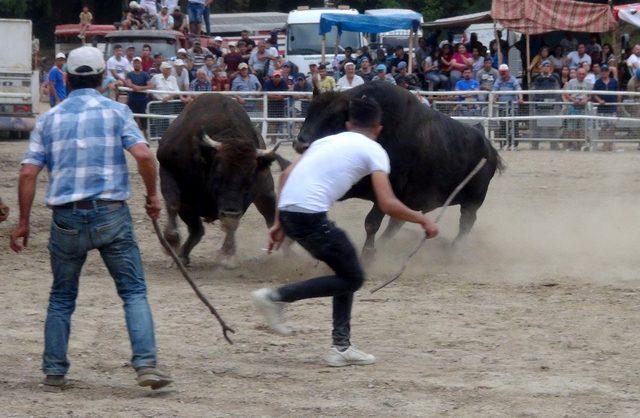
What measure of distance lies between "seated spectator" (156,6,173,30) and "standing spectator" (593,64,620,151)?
11.8m

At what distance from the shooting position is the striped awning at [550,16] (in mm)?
23812

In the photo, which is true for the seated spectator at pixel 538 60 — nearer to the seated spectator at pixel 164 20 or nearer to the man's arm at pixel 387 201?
the seated spectator at pixel 164 20

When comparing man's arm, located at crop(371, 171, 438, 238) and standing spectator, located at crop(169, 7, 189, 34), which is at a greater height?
standing spectator, located at crop(169, 7, 189, 34)

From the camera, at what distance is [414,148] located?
446 inches

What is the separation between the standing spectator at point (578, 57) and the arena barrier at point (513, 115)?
10.4 feet

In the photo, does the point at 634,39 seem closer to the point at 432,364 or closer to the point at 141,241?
the point at 141,241

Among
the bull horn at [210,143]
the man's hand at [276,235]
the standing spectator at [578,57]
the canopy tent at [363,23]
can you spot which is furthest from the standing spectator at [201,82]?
the man's hand at [276,235]

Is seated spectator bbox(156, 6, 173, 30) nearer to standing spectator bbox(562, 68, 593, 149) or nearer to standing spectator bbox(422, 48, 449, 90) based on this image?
standing spectator bbox(422, 48, 449, 90)

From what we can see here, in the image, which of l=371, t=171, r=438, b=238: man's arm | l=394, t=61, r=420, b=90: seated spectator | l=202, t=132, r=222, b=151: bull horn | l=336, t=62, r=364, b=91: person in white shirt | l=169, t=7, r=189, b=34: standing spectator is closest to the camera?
l=371, t=171, r=438, b=238: man's arm

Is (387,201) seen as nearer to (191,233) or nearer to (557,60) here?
(191,233)

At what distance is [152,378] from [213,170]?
413 cm

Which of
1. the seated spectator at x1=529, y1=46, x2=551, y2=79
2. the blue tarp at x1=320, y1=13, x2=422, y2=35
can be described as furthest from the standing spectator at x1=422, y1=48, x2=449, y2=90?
the seated spectator at x1=529, y1=46, x2=551, y2=79

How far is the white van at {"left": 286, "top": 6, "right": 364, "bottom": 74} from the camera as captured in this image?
96.3 ft

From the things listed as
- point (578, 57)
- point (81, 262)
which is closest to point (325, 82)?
point (578, 57)
